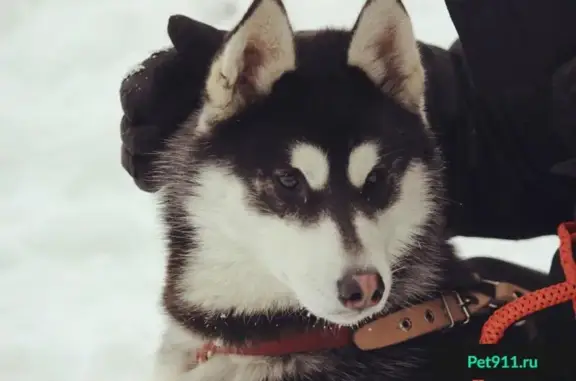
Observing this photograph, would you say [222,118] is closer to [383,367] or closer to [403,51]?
[403,51]

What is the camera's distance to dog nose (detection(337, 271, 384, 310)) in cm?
114

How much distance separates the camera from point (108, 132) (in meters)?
2.77

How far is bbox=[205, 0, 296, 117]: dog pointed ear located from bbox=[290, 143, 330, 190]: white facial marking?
0.40 ft

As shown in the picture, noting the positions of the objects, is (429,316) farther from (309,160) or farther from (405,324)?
(309,160)

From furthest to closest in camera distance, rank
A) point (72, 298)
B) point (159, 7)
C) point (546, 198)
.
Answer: point (159, 7) < point (72, 298) < point (546, 198)

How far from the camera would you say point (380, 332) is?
1.32 m

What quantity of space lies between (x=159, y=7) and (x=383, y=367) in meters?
2.20

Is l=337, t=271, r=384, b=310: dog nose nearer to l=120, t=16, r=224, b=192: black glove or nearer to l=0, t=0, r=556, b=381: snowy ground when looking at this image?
l=120, t=16, r=224, b=192: black glove

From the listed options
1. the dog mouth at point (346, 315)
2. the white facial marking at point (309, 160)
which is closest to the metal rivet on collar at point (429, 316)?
the dog mouth at point (346, 315)

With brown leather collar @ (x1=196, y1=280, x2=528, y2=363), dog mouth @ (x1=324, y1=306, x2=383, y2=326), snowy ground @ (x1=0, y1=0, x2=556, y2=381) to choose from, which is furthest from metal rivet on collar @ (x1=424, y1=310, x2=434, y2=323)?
snowy ground @ (x1=0, y1=0, x2=556, y2=381)

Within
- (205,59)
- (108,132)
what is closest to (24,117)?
(108,132)

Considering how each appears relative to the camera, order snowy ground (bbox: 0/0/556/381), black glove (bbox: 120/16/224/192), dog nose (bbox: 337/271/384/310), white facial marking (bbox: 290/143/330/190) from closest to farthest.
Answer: dog nose (bbox: 337/271/384/310)
white facial marking (bbox: 290/143/330/190)
black glove (bbox: 120/16/224/192)
snowy ground (bbox: 0/0/556/381)

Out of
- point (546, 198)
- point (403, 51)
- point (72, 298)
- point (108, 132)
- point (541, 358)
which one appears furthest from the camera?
point (108, 132)

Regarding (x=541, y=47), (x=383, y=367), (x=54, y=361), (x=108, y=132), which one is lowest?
(x=54, y=361)
